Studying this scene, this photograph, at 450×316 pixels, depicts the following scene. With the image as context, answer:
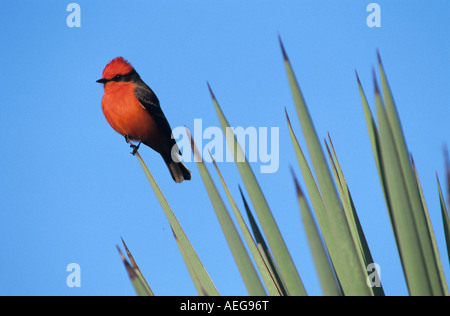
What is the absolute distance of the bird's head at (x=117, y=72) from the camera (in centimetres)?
451

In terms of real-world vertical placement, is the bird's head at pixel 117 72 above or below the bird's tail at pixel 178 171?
above

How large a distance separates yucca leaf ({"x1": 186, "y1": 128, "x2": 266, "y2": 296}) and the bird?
9.82 ft

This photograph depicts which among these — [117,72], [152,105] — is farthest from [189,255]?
[117,72]

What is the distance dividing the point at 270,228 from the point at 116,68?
371 centimetres

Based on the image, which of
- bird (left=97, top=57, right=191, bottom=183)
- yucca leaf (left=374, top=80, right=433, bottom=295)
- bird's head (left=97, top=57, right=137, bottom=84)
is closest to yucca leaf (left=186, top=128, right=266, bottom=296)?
yucca leaf (left=374, top=80, right=433, bottom=295)

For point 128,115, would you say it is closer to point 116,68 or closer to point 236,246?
point 116,68

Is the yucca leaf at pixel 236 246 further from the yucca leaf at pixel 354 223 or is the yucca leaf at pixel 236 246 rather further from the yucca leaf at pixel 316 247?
the yucca leaf at pixel 354 223

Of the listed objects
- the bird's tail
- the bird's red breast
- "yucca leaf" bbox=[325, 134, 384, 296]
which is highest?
the bird's red breast

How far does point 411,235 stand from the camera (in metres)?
0.93

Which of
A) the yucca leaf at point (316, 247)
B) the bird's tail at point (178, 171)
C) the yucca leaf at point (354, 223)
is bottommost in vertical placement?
the bird's tail at point (178, 171)

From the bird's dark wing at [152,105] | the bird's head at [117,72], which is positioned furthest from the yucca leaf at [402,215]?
A: the bird's head at [117,72]

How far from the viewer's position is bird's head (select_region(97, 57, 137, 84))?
4.51m

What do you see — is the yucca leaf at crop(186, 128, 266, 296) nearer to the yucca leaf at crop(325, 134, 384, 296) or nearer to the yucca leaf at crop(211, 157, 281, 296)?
the yucca leaf at crop(211, 157, 281, 296)
